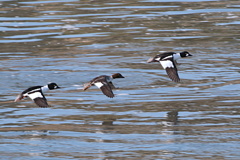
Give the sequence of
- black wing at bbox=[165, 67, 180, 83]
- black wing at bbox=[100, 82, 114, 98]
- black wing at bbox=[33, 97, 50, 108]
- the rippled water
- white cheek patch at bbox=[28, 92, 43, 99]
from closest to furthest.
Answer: the rippled water
black wing at bbox=[33, 97, 50, 108]
white cheek patch at bbox=[28, 92, 43, 99]
black wing at bbox=[100, 82, 114, 98]
black wing at bbox=[165, 67, 180, 83]

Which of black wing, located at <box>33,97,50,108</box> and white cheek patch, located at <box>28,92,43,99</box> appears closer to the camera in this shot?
black wing, located at <box>33,97,50,108</box>

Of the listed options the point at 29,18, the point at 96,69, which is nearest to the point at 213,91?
the point at 96,69

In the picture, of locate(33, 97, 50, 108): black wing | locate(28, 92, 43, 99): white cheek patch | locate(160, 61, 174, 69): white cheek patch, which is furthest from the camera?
locate(160, 61, 174, 69): white cheek patch

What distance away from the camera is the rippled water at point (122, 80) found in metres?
12.6

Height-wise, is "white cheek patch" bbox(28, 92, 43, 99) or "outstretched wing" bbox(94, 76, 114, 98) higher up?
Answer: "white cheek patch" bbox(28, 92, 43, 99)

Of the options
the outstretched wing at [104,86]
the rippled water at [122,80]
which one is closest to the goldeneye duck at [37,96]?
the rippled water at [122,80]

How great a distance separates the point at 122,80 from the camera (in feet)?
61.2

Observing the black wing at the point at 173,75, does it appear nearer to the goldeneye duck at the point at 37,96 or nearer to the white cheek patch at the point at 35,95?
the goldeneye duck at the point at 37,96

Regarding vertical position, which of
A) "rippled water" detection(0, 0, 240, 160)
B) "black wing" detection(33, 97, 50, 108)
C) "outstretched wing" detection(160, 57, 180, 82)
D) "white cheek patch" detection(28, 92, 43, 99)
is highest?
"white cheek patch" detection(28, 92, 43, 99)

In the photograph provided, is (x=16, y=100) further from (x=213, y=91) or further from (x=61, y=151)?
(x=213, y=91)

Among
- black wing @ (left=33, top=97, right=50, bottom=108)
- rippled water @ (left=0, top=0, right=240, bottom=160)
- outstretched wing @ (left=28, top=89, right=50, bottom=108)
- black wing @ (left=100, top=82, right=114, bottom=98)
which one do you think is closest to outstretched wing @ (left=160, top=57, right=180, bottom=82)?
rippled water @ (left=0, top=0, right=240, bottom=160)

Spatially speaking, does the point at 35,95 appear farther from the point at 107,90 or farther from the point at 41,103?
the point at 107,90

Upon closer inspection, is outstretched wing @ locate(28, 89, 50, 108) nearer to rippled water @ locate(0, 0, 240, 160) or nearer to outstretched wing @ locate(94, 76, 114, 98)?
rippled water @ locate(0, 0, 240, 160)

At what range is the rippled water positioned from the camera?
12.6 metres
